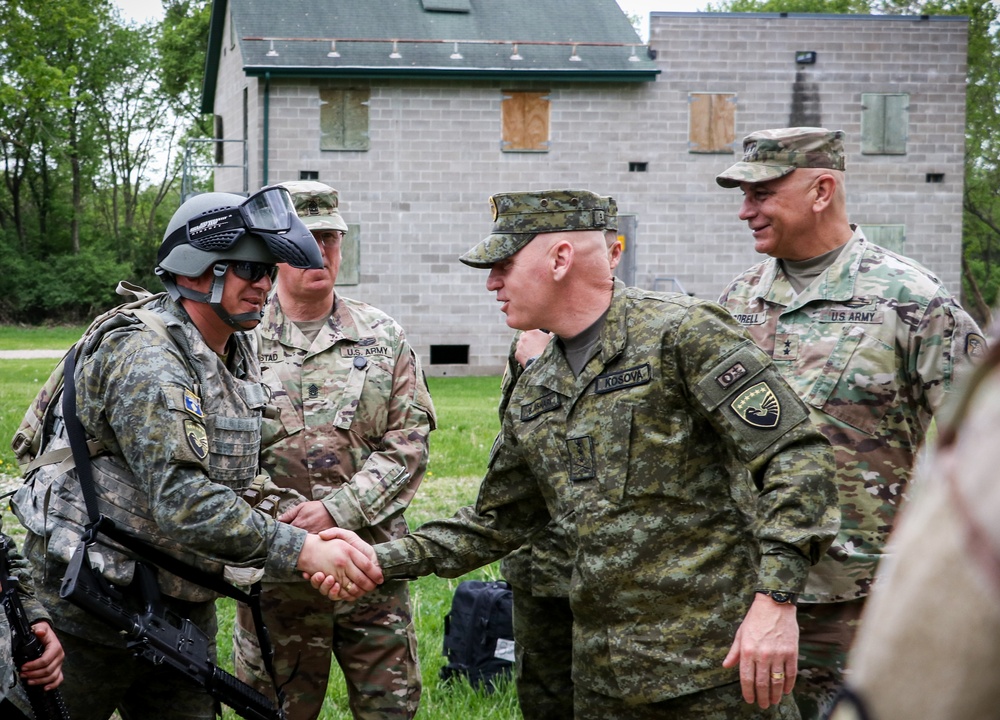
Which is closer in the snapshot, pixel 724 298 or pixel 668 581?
pixel 668 581

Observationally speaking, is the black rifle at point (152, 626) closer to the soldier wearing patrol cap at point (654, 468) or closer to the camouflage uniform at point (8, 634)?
the camouflage uniform at point (8, 634)

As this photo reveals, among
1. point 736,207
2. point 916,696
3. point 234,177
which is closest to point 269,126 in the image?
point 234,177

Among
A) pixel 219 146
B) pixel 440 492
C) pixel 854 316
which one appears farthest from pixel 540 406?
pixel 219 146

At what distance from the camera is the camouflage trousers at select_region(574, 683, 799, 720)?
302 centimetres

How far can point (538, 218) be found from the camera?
3.32m

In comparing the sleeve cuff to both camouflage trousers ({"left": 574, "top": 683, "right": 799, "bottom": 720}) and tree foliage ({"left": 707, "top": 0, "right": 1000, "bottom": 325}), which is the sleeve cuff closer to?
camouflage trousers ({"left": 574, "top": 683, "right": 799, "bottom": 720})

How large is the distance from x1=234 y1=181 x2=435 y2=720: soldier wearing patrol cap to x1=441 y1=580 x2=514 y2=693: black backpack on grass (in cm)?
85

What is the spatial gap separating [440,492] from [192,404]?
6.10 m

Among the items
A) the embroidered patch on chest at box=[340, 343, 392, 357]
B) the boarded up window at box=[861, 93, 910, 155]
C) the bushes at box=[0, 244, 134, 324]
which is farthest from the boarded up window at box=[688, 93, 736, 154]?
the embroidered patch on chest at box=[340, 343, 392, 357]

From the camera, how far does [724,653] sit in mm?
3031

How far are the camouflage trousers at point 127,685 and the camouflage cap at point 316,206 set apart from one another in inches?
66.5

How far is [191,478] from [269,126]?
20097mm

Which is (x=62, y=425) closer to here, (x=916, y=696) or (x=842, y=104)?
(x=916, y=696)

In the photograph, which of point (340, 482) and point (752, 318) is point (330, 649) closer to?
point (340, 482)
